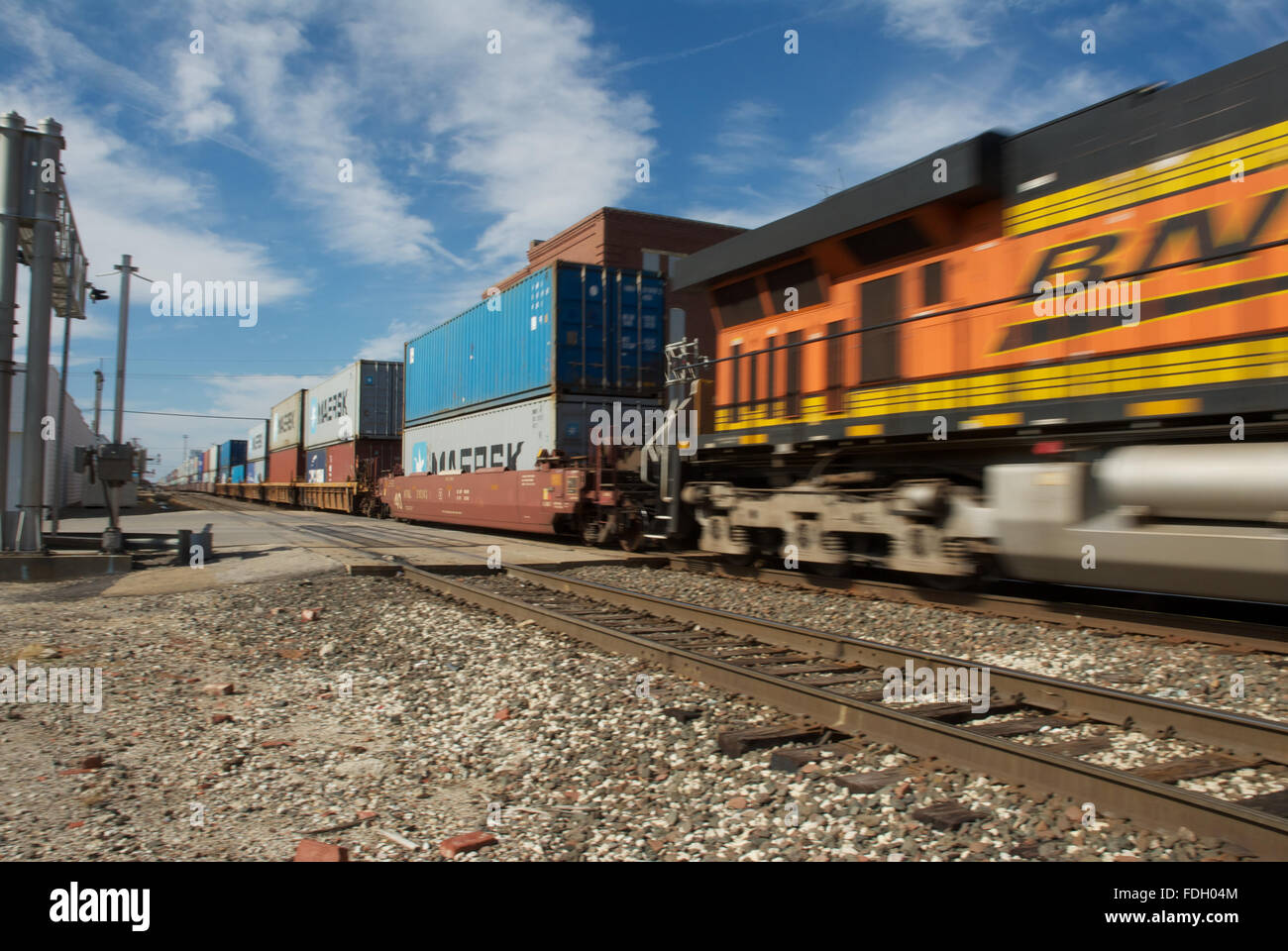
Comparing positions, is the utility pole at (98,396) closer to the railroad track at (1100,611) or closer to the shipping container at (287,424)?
the shipping container at (287,424)

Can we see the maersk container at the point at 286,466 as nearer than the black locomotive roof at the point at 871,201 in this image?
No

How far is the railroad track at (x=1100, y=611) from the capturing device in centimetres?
600

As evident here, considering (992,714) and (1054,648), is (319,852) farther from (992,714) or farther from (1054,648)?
(1054,648)

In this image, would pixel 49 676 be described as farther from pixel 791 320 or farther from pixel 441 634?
pixel 791 320

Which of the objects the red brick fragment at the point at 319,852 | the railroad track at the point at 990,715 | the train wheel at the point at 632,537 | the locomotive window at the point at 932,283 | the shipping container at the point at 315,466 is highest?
the locomotive window at the point at 932,283

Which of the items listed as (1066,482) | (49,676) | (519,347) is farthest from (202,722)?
(519,347)

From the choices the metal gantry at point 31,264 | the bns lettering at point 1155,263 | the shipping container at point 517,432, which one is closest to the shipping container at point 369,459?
the shipping container at point 517,432

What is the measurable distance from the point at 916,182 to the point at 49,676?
831 cm

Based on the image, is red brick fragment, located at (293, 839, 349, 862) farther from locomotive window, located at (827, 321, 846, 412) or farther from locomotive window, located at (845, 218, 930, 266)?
locomotive window, located at (845, 218, 930, 266)

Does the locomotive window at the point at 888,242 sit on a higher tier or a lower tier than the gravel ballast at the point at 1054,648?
higher

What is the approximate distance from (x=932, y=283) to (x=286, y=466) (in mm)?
38947

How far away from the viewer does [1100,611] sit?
6977 millimetres

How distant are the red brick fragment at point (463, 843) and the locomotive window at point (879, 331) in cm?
643

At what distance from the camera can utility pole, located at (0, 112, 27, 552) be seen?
10820mm
